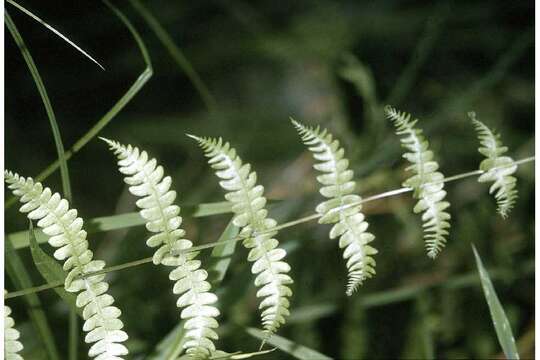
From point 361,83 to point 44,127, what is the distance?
922 millimetres

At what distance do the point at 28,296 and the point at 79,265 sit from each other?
0.23m

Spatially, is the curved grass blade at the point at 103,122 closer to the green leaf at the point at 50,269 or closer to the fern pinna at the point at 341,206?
the green leaf at the point at 50,269

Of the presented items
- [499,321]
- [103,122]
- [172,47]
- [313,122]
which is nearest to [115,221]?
[103,122]

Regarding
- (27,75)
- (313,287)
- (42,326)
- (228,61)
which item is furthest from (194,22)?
(42,326)

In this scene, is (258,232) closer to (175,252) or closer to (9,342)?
(175,252)

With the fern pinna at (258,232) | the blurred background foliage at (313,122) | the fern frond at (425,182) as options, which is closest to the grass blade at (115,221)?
the fern pinna at (258,232)

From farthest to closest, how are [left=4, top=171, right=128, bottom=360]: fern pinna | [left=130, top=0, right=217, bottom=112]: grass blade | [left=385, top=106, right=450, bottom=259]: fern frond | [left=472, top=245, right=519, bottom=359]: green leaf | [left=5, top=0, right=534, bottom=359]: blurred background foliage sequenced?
[left=5, top=0, right=534, bottom=359]: blurred background foliage
[left=130, top=0, right=217, bottom=112]: grass blade
[left=472, top=245, right=519, bottom=359]: green leaf
[left=385, top=106, right=450, bottom=259]: fern frond
[left=4, top=171, right=128, bottom=360]: fern pinna

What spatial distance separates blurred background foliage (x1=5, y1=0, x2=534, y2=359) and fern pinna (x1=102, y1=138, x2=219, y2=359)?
52cm

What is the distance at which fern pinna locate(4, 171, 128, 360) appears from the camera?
801 mm

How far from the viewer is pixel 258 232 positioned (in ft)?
2.86

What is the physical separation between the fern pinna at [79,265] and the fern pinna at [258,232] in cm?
18

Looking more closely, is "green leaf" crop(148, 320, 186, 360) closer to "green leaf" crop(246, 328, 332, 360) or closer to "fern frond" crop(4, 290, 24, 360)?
"green leaf" crop(246, 328, 332, 360)

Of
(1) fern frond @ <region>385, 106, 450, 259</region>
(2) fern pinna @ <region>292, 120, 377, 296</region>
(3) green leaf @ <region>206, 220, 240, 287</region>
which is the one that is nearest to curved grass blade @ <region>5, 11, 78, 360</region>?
(3) green leaf @ <region>206, 220, 240, 287</region>

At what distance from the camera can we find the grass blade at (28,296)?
3.17 feet
